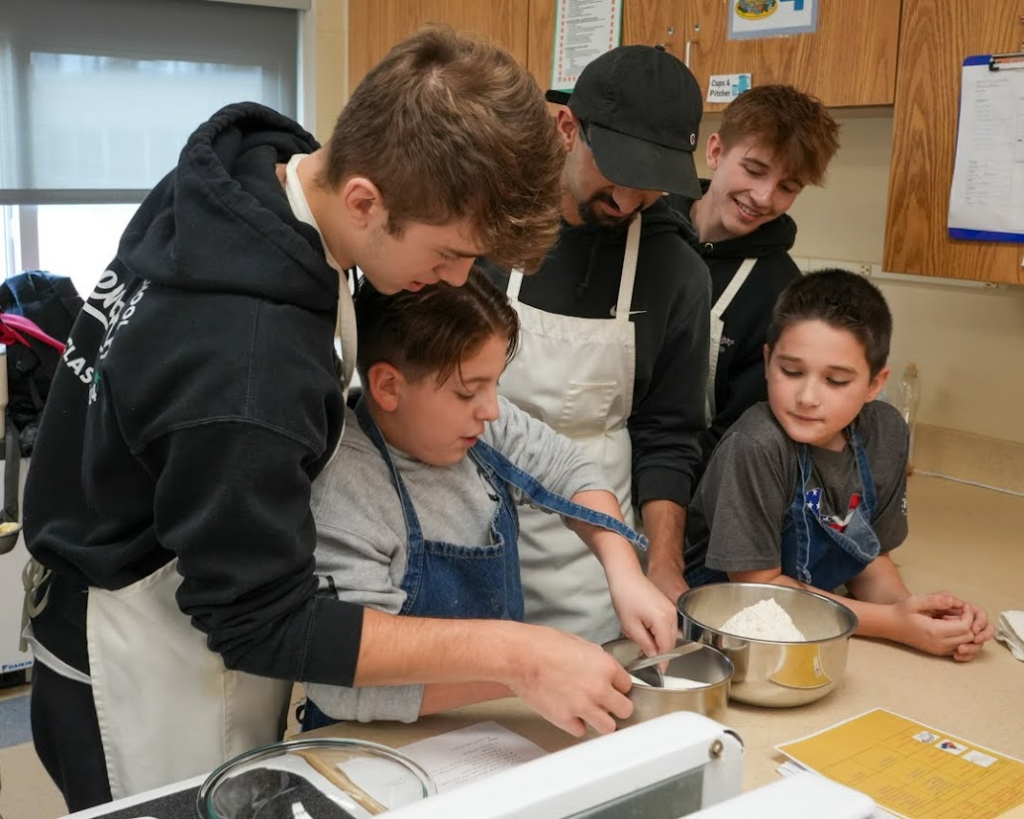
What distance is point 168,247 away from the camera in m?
0.92

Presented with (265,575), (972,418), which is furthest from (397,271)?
(972,418)

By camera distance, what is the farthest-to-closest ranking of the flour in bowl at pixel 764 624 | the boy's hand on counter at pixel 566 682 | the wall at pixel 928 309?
1. the wall at pixel 928 309
2. the flour in bowl at pixel 764 624
3. the boy's hand on counter at pixel 566 682

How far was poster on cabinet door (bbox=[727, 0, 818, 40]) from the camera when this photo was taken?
1971mm

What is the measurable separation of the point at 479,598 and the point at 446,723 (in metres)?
0.14

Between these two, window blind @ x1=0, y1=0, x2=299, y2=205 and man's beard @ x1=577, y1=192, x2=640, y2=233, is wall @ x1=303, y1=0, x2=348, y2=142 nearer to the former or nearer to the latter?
window blind @ x1=0, y1=0, x2=299, y2=205

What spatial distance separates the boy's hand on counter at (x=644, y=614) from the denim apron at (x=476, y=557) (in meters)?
0.07

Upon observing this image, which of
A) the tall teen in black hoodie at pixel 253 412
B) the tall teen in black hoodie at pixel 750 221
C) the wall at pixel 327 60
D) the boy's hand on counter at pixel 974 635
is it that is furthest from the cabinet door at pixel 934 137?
the wall at pixel 327 60

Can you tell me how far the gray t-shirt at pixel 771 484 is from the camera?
4.56ft

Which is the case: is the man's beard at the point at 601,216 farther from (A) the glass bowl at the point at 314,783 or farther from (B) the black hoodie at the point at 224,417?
(A) the glass bowl at the point at 314,783

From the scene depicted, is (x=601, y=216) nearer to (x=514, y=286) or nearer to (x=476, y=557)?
(x=514, y=286)

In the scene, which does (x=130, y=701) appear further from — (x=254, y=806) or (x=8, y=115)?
(x=8, y=115)

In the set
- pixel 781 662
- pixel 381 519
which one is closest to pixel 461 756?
pixel 381 519

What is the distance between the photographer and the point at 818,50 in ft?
6.44

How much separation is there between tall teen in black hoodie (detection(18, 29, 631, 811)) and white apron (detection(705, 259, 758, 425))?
3.02ft
